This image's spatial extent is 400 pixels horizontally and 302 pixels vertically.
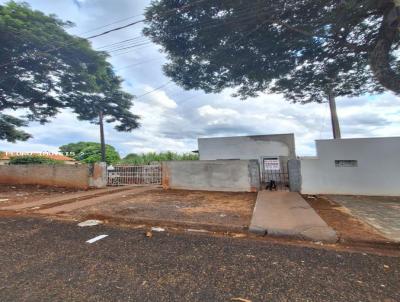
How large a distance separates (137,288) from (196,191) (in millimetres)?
7793

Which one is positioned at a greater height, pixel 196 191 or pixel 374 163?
pixel 374 163

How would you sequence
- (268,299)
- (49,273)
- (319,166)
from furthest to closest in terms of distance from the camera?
(319,166), (49,273), (268,299)

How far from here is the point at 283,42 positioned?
7.98 metres

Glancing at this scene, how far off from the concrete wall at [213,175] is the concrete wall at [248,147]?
15.9 ft

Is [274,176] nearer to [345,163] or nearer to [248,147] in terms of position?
[345,163]

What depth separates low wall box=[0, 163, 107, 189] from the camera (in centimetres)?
1169

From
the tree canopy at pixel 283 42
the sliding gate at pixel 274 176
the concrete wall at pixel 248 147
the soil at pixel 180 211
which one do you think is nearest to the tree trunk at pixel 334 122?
the concrete wall at pixel 248 147

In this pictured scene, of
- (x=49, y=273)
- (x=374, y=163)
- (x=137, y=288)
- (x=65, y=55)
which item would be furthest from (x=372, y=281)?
(x=65, y=55)

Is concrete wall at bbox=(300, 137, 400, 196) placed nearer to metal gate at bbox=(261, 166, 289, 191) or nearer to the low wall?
metal gate at bbox=(261, 166, 289, 191)

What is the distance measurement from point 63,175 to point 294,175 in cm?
1104

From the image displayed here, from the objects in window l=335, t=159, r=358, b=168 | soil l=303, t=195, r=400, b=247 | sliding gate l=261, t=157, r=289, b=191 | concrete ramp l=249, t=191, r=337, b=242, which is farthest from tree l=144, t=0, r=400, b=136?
concrete ramp l=249, t=191, r=337, b=242

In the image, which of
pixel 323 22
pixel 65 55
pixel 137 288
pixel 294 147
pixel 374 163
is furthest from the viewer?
pixel 294 147

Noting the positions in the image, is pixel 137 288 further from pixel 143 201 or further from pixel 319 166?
pixel 319 166

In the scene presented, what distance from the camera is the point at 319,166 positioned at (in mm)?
8797
